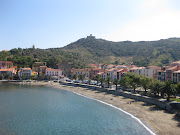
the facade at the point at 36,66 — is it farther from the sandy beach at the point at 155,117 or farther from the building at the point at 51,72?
the sandy beach at the point at 155,117

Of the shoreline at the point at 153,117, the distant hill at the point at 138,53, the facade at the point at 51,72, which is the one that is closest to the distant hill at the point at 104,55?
the distant hill at the point at 138,53

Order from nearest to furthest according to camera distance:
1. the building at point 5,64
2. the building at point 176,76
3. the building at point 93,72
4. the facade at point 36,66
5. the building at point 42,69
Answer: the building at point 176,76 → the building at point 93,72 → the building at point 42,69 → the building at point 5,64 → the facade at point 36,66

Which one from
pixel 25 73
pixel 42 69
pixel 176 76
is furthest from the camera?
pixel 42 69

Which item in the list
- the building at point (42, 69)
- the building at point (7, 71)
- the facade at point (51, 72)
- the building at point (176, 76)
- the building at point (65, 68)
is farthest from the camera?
the building at point (65, 68)

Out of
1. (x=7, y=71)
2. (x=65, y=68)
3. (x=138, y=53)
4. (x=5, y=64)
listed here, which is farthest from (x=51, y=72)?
(x=138, y=53)

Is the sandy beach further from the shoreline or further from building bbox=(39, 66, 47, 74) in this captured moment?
building bbox=(39, 66, 47, 74)

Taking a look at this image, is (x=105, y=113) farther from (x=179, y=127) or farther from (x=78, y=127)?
(x=179, y=127)

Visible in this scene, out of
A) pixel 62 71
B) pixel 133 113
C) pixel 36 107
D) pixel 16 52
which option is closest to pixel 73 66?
pixel 62 71

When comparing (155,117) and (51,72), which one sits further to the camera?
(51,72)

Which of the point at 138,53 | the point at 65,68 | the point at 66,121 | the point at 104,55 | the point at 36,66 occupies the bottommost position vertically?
the point at 66,121

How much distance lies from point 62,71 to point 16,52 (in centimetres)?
5044

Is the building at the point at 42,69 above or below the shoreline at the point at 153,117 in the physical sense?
above

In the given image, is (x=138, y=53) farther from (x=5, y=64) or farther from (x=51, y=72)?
(x=5, y=64)

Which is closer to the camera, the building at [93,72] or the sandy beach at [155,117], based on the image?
the sandy beach at [155,117]
